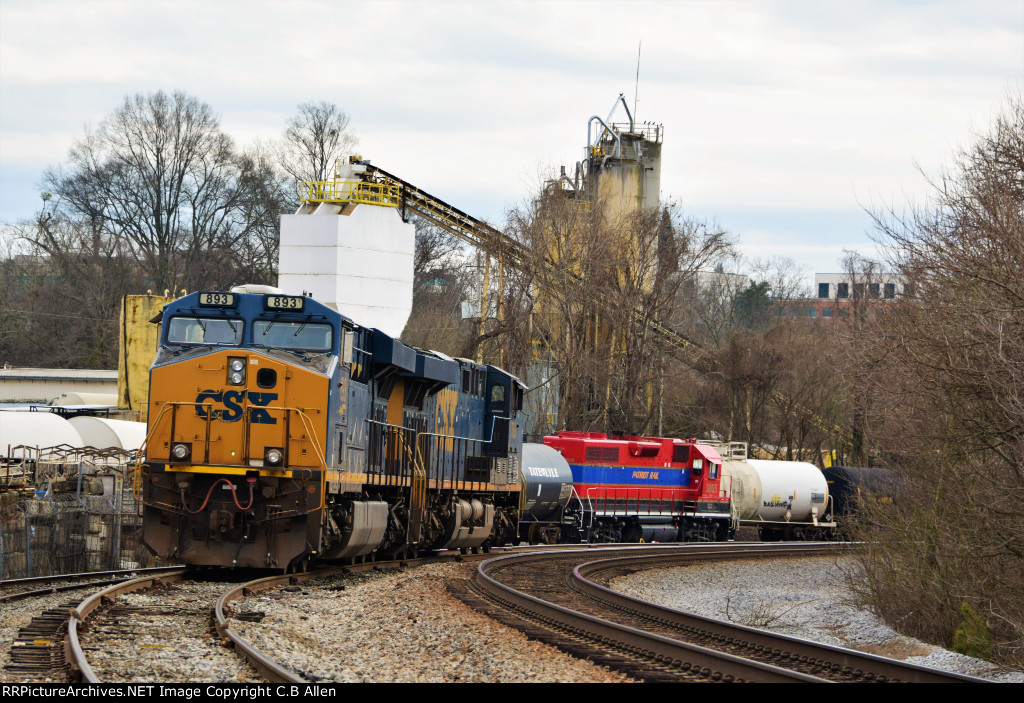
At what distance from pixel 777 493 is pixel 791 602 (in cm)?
1957

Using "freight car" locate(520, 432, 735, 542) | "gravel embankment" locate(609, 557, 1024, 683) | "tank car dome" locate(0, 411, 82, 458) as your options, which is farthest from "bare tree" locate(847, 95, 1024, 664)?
"tank car dome" locate(0, 411, 82, 458)

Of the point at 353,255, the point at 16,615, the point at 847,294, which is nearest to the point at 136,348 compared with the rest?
the point at 353,255

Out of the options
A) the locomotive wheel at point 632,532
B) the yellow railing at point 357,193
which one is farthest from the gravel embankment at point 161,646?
the yellow railing at point 357,193

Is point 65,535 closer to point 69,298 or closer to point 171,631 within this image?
point 171,631

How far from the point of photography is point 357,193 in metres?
47.2

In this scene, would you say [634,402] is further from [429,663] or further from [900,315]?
[429,663]

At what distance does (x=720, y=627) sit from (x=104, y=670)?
773 centimetres

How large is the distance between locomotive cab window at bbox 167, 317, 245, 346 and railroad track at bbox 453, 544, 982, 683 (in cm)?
510

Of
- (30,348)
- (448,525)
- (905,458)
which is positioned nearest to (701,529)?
(448,525)

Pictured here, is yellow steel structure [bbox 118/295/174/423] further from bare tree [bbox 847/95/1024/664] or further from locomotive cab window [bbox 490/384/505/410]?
bare tree [bbox 847/95/1024/664]

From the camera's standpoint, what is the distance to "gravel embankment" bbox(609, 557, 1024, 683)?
50.8ft

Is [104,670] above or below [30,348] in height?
below

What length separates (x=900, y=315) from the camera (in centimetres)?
1925

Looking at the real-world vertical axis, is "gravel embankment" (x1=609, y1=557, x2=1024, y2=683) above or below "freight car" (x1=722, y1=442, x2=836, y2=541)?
below
